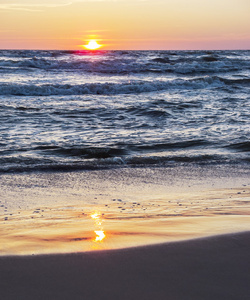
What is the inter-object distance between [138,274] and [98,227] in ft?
3.31

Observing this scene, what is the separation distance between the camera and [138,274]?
2275 mm

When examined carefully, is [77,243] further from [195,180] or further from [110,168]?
[110,168]

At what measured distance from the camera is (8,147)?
7434mm

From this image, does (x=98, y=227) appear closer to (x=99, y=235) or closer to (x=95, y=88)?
(x=99, y=235)

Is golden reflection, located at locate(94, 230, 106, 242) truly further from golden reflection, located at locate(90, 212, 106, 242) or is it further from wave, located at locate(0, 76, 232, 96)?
wave, located at locate(0, 76, 232, 96)

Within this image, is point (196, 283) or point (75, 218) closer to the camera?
point (196, 283)

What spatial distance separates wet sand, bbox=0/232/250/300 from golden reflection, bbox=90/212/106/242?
0.32 meters

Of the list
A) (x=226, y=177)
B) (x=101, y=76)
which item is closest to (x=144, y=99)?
(x=101, y=76)

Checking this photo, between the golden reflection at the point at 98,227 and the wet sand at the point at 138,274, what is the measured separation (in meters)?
0.32

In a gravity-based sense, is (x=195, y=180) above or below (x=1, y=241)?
below

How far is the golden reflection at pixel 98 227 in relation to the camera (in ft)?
9.51

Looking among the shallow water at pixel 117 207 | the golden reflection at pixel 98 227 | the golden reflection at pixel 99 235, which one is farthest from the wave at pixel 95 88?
the golden reflection at pixel 99 235

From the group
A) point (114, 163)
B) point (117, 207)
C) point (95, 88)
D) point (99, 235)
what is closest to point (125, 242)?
point (99, 235)

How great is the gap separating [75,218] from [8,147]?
4.23 meters
